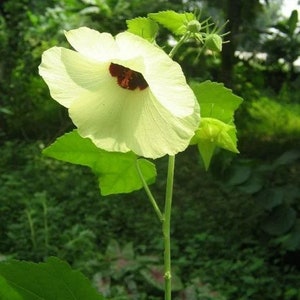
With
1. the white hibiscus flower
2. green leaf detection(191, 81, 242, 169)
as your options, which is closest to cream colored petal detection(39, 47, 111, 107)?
the white hibiscus flower

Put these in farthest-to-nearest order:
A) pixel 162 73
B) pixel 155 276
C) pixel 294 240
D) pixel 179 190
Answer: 1. pixel 179 190
2. pixel 294 240
3. pixel 155 276
4. pixel 162 73

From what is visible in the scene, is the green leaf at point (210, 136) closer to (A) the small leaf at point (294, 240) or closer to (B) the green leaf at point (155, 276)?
(B) the green leaf at point (155, 276)

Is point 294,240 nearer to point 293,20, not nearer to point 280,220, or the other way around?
point 280,220

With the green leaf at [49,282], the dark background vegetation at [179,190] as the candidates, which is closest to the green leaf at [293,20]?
the dark background vegetation at [179,190]

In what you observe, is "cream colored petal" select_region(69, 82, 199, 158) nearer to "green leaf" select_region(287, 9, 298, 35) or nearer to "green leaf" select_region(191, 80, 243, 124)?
"green leaf" select_region(191, 80, 243, 124)

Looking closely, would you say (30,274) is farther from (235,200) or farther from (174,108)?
(235,200)

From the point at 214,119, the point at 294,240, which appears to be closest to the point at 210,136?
the point at 214,119
